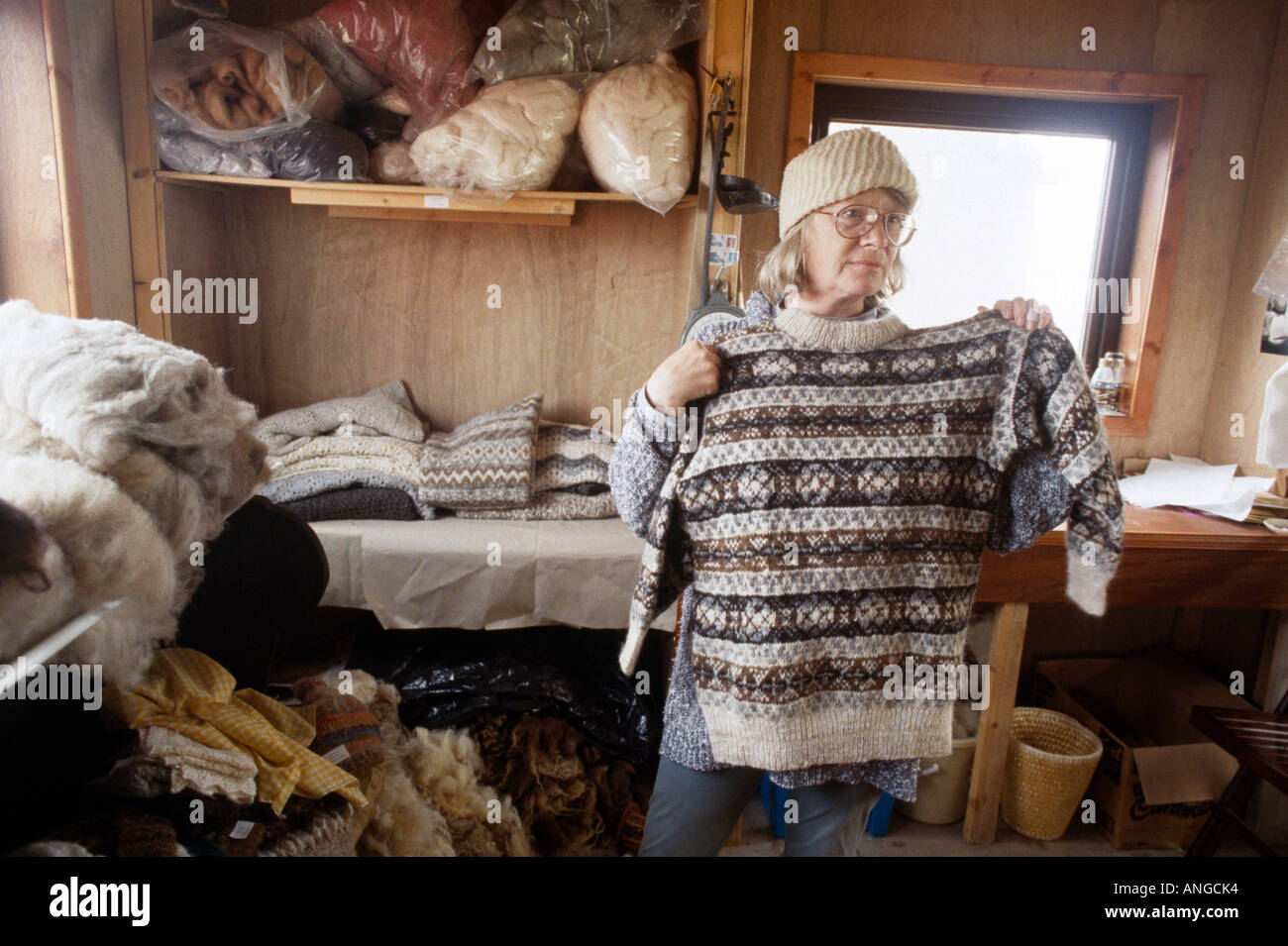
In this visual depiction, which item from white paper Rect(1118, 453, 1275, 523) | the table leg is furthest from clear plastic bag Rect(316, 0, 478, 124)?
white paper Rect(1118, 453, 1275, 523)

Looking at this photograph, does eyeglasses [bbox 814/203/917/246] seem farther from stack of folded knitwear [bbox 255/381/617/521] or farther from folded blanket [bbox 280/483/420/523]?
folded blanket [bbox 280/483/420/523]

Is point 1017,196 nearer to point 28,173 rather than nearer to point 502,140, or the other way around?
point 502,140

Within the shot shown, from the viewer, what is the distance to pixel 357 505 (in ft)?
6.13

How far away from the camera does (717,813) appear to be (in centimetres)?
119

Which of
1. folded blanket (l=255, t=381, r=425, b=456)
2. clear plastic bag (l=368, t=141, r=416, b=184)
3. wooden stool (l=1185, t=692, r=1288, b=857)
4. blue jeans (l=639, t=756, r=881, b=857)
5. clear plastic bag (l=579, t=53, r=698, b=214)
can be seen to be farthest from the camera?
folded blanket (l=255, t=381, r=425, b=456)

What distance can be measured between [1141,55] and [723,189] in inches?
52.1

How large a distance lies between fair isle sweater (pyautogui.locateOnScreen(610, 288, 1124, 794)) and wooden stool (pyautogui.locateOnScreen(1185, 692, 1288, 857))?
3.11 ft

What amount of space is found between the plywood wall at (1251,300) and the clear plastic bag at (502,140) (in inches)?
72.7

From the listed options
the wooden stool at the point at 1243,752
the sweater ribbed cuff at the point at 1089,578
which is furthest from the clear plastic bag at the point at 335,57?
the wooden stool at the point at 1243,752

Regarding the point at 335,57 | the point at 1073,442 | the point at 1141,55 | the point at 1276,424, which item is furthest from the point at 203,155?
the point at 1276,424

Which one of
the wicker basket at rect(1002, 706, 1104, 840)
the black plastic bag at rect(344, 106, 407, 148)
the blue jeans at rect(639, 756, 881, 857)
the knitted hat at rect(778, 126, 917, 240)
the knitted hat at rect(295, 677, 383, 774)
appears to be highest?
the black plastic bag at rect(344, 106, 407, 148)

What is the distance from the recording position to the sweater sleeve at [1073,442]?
108 centimetres

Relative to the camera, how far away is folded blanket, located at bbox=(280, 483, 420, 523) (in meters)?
1.85

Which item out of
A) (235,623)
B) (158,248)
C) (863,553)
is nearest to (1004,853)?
(863,553)
